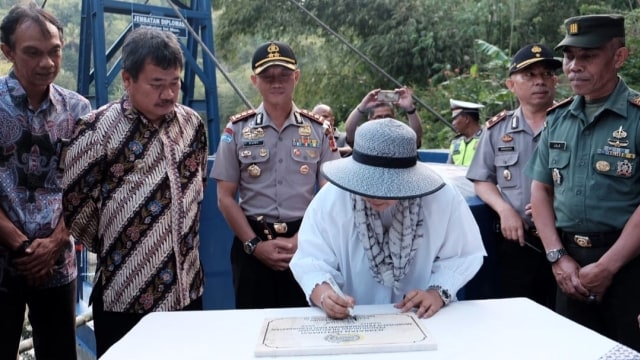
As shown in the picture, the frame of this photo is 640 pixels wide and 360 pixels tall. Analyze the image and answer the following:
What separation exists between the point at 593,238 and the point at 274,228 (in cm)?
131

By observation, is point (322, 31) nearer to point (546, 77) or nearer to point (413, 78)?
point (413, 78)

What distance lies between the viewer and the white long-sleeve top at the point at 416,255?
5.93ft

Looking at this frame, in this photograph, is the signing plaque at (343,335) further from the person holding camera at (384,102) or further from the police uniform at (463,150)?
the police uniform at (463,150)

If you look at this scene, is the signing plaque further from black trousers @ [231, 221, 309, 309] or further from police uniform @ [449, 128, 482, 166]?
police uniform @ [449, 128, 482, 166]

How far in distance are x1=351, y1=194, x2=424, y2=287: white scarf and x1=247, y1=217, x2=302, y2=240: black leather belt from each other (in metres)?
0.77

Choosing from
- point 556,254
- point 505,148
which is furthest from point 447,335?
point 505,148

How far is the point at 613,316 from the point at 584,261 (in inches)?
8.8

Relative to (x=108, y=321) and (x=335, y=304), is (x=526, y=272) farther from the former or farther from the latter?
(x=108, y=321)

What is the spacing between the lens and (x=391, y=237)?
69.8 inches

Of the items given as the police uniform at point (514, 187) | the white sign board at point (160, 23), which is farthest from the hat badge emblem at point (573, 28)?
the white sign board at point (160, 23)

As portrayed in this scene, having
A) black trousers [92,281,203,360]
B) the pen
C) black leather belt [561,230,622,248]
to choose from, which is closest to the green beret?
black leather belt [561,230,622,248]

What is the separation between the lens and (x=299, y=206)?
2553 mm

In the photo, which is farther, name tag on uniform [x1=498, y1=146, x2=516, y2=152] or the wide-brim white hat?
name tag on uniform [x1=498, y1=146, x2=516, y2=152]

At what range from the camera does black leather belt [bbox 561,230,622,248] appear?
2.13 meters
